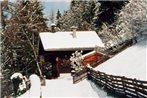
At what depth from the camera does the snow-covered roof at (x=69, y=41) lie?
4647 centimetres

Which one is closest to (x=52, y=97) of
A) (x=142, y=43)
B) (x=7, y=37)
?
(x=142, y=43)

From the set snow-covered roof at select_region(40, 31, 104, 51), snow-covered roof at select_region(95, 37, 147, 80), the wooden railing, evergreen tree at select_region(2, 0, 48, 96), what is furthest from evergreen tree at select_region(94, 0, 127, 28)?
the wooden railing

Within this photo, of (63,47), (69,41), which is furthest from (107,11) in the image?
(63,47)

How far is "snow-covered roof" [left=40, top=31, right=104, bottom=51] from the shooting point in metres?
46.5

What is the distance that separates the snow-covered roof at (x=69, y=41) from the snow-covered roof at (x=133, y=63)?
9688 mm

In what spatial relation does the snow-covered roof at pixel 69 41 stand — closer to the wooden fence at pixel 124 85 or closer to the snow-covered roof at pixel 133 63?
the snow-covered roof at pixel 133 63

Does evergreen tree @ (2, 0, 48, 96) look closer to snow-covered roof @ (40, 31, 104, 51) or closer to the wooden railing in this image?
snow-covered roof @ (40, 31, 104, 51)

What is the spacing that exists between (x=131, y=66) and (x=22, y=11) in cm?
3683

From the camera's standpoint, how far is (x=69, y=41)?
48.3m

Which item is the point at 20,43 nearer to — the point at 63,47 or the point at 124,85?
the point at 63,47

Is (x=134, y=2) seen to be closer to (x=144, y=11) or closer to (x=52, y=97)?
(x=144, y=11)

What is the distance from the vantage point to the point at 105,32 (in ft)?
187

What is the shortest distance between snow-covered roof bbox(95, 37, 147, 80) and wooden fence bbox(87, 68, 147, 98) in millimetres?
1376

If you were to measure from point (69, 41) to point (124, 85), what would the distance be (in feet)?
93.3
